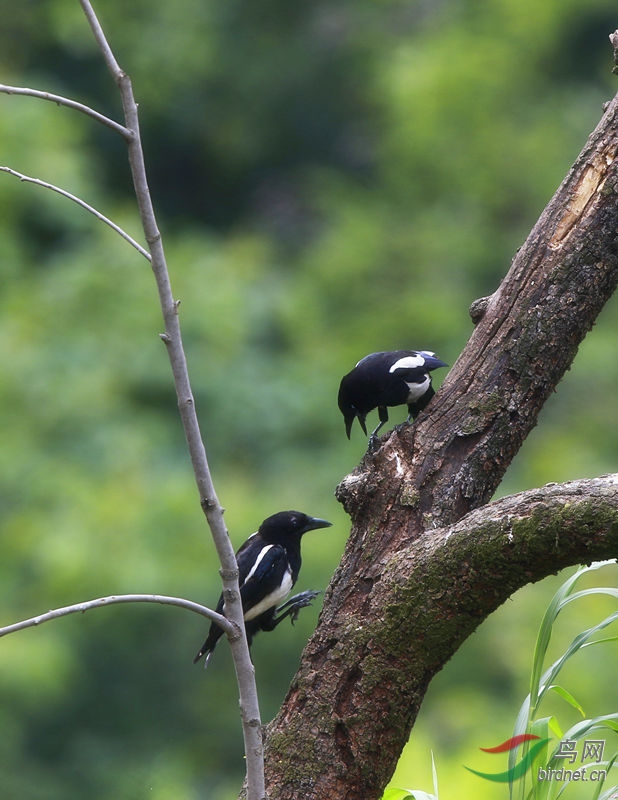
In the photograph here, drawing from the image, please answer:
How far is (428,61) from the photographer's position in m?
14.1

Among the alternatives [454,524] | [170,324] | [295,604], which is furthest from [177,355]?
[295,604]

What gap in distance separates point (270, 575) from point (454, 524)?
138cm

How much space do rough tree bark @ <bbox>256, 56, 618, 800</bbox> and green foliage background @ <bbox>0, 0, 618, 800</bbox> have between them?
3022mm

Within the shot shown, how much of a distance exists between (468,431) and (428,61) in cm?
1203

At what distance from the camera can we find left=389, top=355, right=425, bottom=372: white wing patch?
3609 mm

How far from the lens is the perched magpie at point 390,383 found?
3.60 meters

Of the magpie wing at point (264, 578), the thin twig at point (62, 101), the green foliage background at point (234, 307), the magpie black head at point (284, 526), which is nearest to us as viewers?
the thin twig at point (62, 101)

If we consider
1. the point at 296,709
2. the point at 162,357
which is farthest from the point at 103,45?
the point at 162,357

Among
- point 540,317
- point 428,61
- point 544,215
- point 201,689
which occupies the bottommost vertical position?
point 540,317

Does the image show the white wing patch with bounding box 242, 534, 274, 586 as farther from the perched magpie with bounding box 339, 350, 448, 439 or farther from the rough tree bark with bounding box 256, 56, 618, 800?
the rough tree bark with bounding box 256, 56, 618, 800

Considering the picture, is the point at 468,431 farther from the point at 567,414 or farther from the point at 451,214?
the point at 451,214

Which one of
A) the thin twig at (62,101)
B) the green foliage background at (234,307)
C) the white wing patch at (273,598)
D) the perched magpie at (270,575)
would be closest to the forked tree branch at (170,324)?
the thin twig at (62,101)

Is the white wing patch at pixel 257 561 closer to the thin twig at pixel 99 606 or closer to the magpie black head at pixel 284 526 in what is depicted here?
the magpie black head at pixel 284 526

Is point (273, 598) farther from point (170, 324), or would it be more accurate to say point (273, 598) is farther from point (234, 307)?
point (234, 307)
